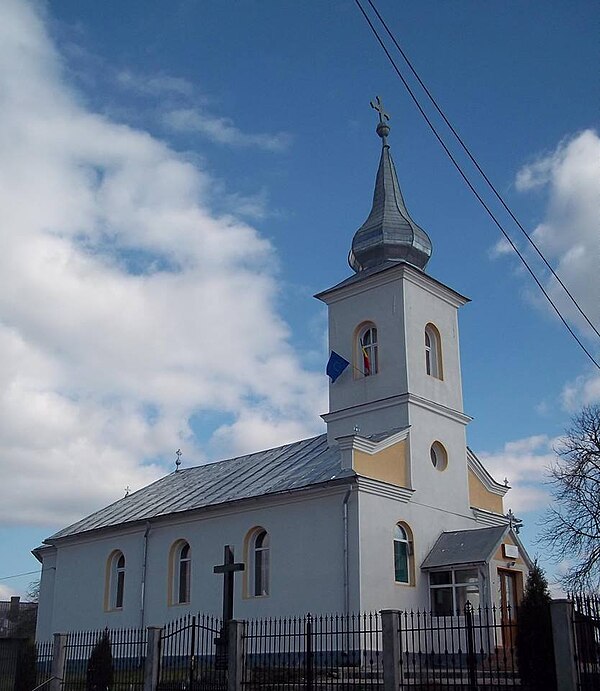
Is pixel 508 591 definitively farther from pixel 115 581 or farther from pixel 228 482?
pixel 115 581

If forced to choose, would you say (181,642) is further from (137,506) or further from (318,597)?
(137,506)

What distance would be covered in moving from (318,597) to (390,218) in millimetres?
12380

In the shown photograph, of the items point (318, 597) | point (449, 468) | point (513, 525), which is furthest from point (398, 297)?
point (318, 597)

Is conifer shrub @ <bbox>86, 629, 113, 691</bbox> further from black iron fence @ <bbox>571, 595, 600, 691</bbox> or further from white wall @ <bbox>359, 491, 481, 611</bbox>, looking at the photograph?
black iron fence @ <bbox>571, 595, 600, 691</bbox>

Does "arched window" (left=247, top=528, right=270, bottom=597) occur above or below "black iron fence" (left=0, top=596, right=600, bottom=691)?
above

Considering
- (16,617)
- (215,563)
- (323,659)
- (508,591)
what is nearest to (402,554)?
(508,591)

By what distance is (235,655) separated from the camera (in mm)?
16609

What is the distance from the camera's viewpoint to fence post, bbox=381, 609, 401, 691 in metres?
14.8

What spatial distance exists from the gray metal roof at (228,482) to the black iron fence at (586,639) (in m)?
9.76

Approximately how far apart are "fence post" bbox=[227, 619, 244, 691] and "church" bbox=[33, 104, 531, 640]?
5719 millimetres

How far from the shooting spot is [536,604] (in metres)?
15.5

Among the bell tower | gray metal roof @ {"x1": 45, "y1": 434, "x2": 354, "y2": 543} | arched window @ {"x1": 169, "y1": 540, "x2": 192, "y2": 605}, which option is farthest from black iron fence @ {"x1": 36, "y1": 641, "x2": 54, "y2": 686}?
the bell tower

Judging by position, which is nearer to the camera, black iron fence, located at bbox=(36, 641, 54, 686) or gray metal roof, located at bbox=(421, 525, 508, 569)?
black iron fence, located at bbox=(36, 641, 54, 686)

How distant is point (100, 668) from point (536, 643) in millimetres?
9913
